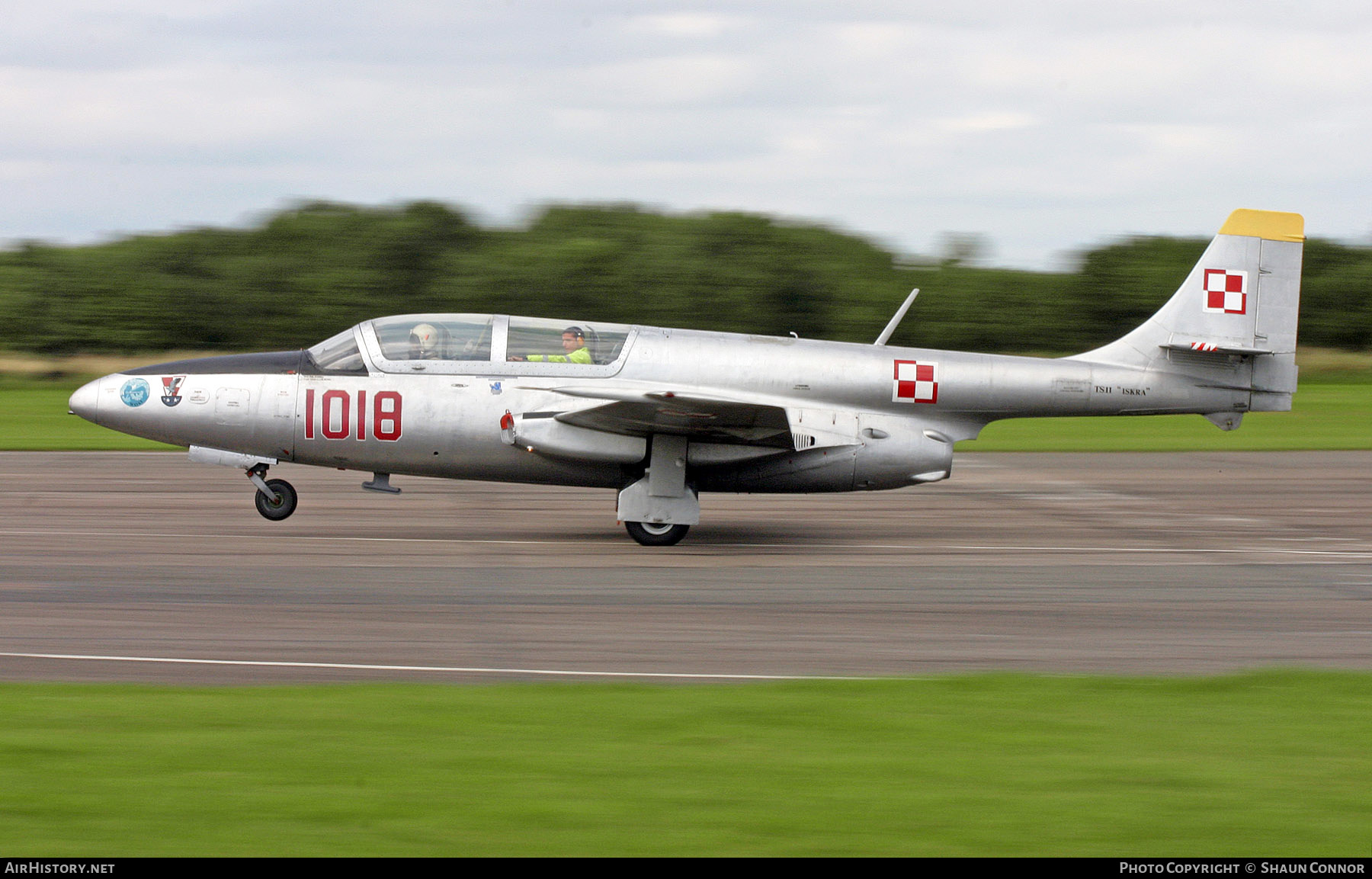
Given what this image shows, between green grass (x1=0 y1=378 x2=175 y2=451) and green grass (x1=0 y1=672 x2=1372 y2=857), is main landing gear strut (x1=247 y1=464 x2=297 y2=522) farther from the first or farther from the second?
green grass (x1=0 y1=672 x2=1372 y2=857)

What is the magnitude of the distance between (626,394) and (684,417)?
0.59 metres

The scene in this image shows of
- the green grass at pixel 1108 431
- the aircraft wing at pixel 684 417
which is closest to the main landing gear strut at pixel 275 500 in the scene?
the aircraft wing at pixel 684 417

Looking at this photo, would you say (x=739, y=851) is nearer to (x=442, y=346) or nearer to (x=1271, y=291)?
(x=442, y=346)

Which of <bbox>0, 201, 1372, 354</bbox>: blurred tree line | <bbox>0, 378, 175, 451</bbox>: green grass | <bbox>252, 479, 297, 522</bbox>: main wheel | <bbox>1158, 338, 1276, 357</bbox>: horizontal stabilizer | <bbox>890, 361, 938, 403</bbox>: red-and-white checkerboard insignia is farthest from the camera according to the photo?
<bbox>0, 201, 1372, 354</bbox>: blurred tree line

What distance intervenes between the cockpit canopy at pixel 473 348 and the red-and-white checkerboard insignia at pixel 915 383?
2790 mm

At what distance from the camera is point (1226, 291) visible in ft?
45.3

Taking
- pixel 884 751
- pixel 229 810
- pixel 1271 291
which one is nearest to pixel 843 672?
pixel 884 751

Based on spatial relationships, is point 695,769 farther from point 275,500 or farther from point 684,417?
point 275,500

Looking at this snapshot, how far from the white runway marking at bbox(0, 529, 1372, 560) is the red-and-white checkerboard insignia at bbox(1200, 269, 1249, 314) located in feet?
8.31

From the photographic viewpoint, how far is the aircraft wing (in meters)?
12.1

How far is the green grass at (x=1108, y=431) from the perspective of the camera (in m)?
24.9

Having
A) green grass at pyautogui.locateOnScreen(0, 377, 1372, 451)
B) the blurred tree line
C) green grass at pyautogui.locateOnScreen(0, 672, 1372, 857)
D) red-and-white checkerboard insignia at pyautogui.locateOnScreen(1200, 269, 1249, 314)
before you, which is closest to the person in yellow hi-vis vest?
green grass at pyautogui.locateOnScreen(0, 672, 1372, 857)

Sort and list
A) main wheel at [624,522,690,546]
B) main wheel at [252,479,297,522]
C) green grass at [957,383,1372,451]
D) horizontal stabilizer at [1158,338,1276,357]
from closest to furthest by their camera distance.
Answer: main wheel at [624,522,690,546] → horizontal stabilizer at [1158,338,1276,357] → main wheel at [252,479,297,522] → green grass at [957,383,1372,451]

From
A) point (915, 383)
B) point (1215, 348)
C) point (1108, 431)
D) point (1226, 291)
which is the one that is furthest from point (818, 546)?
point (1108, 431)
